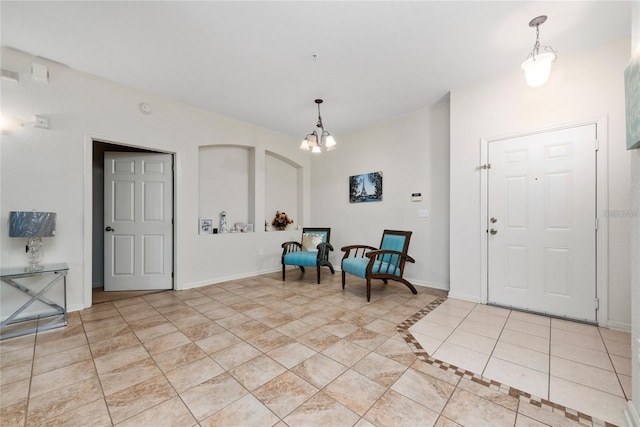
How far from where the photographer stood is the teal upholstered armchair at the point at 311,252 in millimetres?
4297

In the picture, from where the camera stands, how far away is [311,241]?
4.86 m

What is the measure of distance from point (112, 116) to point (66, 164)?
81 cm

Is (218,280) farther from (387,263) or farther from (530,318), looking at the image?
(530,318)

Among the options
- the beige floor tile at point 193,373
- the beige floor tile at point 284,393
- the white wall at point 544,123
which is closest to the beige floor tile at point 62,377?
the beige floor tile at point 193,373

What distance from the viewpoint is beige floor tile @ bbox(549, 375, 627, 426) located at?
4.71 feet

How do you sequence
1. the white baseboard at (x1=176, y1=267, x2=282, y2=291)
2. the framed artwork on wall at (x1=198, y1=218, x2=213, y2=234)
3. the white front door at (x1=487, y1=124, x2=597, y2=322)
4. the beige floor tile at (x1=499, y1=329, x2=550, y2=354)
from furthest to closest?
the framed artwork on wall at (x1=198, y1=218, x2=213, y2=234)
the white baseboard at (x1=176, y1=267, x2=282, y2=291)
the white front door at (x1=487, y1=124, x2=597, y2=322)
the beige floor tile at (x1=499, y1=329, x2=550, y2=354)

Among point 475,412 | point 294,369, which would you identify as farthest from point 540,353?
point 294,369

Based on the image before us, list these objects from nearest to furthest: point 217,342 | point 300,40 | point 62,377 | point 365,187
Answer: point 62,377 → point 217,342 → point 300,40 → point 365,187

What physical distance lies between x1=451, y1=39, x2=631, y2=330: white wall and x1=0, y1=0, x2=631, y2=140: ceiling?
19cm

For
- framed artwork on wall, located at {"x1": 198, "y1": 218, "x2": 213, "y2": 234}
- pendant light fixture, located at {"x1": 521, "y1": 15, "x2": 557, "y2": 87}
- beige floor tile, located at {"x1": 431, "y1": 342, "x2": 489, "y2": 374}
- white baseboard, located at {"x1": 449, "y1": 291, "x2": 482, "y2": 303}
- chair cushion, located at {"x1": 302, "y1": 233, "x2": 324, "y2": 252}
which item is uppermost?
pendant light fixture, located at {"x1": 521, "y1": 15, "x2": 557, "y2": 87}

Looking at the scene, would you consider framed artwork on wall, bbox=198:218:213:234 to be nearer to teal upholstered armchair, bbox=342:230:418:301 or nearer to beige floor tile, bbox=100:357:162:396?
teal upholstered armchair, bbox=342:230:418:301

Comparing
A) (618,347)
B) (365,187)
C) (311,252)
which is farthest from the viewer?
(365,187)

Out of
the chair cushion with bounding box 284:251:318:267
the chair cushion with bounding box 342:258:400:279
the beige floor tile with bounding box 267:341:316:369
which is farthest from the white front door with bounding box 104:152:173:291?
the chair cushion with bounding box 342:258:400:279

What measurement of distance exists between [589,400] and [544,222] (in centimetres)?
190
